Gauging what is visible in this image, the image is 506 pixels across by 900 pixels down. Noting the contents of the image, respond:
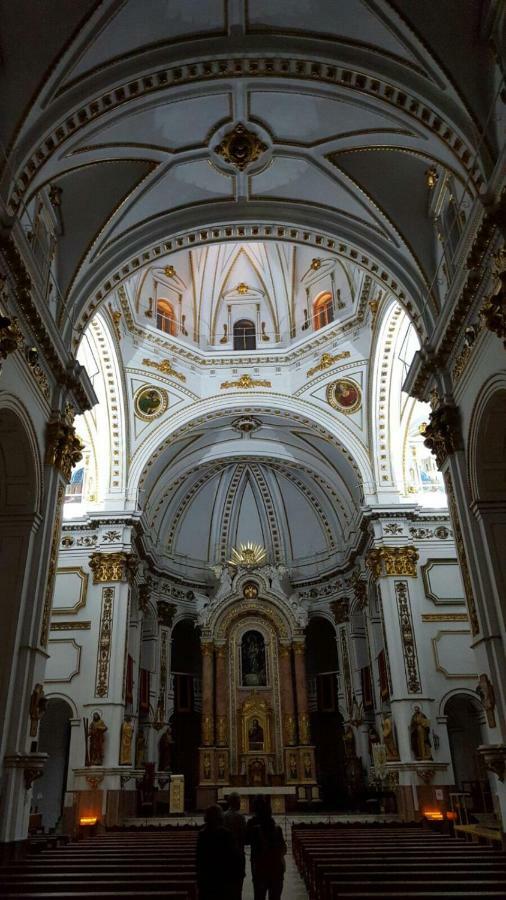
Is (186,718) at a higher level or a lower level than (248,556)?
lower

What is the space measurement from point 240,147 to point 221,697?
19.9 m

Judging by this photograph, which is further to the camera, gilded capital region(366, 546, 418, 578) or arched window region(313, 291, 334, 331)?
arched window region(313, 291, 334, 331)

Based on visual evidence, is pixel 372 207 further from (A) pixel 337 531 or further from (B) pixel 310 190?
(A) pixel 337 531

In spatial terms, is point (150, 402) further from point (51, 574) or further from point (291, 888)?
point (291, 888)

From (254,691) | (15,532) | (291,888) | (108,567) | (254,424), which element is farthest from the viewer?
(254,691)

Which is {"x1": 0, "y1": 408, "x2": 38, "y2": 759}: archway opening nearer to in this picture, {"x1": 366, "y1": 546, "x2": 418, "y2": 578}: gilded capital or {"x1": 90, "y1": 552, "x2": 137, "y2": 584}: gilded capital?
{"x1": 90, "y1": 552, "x2": 137, "y2": 584}: gilded capital

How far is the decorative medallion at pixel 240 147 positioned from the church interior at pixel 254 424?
0.08m

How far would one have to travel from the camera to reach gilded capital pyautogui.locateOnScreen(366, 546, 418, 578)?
19297 millimetres

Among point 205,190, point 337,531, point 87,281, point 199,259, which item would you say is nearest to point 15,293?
point 87,281

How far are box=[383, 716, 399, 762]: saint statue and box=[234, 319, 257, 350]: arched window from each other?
12.2 m

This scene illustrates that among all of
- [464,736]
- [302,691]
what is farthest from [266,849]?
[302,691]

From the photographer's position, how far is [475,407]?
415 inches

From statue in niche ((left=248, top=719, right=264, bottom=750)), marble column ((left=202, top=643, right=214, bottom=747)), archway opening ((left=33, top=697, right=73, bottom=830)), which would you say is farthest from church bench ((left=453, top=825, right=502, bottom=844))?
marble column ((left=202, top=643, right=214, bottom=747))

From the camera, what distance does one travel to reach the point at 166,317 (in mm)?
22500
